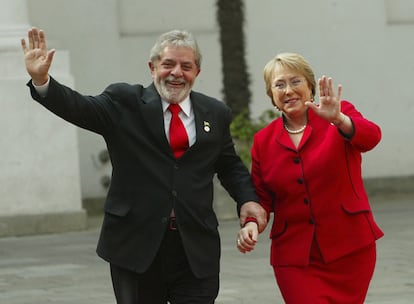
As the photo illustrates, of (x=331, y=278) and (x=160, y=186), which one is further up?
(x=160, y=186)

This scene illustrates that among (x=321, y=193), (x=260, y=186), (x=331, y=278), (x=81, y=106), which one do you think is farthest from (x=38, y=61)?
(x=331, y=278)

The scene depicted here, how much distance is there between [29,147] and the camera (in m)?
12.9

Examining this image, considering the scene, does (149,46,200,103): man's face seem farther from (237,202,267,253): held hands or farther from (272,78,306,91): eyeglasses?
(237,202,267,253): held hands

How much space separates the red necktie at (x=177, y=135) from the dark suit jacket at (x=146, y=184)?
4cm

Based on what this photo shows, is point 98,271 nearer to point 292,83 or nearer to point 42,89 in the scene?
point 292,83

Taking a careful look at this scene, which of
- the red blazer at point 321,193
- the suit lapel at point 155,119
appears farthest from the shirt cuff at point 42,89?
the red blazer at point 321,193

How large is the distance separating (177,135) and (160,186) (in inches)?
9.3

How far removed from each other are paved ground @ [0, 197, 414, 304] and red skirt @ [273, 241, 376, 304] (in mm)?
2467

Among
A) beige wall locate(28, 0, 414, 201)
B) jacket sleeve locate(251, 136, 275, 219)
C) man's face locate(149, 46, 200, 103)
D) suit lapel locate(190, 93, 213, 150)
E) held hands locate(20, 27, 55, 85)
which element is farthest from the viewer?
beige wall locate(28, 0, 414, 201)

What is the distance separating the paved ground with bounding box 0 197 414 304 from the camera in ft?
27.4

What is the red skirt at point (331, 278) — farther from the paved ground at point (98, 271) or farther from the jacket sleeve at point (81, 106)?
the paved ground at point (98, 271)

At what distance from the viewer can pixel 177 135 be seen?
521cm

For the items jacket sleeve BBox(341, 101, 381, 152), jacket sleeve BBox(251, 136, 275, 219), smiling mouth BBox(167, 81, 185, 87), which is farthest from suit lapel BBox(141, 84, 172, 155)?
jacket sleeve BBox(341, 101, 381, 152)

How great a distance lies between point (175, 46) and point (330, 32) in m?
11.2
